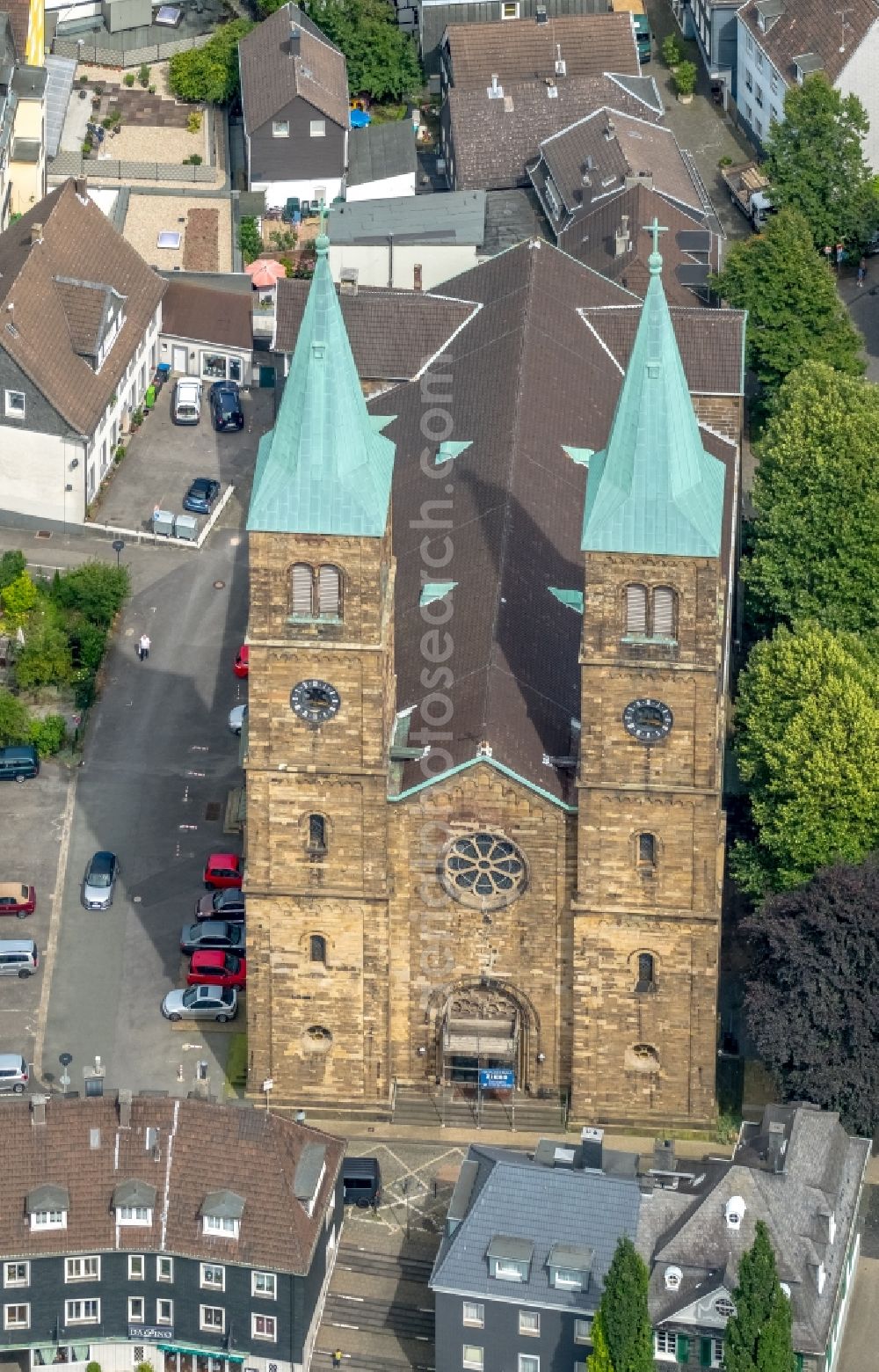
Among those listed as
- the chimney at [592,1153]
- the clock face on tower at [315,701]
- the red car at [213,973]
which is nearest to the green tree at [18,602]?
the red car at [213,973]

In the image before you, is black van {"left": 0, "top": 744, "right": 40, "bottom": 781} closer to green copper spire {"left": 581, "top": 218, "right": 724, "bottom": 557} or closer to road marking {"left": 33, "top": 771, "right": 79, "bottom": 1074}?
road marking {"left": 33, "top": 771, "right": 79, "bottom": 1074}

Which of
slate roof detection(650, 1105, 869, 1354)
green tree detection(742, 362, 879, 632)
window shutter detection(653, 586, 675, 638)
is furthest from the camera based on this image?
green tree detection(742, 362, 879, 632)

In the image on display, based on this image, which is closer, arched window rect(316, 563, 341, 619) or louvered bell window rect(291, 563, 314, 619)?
arched window rect(316, 563, 341, 619)

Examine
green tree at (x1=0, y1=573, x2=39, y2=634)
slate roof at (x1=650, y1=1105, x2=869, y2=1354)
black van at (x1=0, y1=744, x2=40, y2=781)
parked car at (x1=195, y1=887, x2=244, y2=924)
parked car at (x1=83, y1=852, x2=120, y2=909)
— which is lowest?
slate roof at (x1=650, y1=1105, x2=869, y2=1354)

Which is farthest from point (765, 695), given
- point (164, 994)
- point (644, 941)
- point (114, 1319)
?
point (114, 1319)

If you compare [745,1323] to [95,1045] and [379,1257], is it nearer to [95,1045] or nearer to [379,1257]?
[379,1257]

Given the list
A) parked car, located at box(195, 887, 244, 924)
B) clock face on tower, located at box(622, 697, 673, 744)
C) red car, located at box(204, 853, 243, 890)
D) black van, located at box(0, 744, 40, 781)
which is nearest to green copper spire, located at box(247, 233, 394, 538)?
clock face on tower, located at box(622, 697, 673, 744)

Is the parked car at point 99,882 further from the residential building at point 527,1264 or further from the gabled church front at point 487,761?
the residential building at point 527,1264
